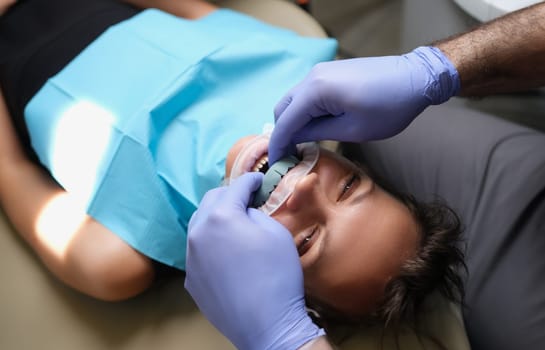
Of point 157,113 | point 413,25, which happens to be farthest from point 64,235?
point 413,25

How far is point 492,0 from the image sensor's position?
125 centimetres

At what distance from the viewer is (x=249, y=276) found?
0.89 meters

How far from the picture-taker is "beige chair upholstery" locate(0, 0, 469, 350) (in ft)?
3.94

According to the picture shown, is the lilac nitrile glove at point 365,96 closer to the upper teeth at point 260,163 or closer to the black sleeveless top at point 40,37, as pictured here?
the upper teeth at point 260,163

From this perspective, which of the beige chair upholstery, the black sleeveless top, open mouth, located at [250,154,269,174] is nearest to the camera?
open mouth, located at [250,154,269,174]

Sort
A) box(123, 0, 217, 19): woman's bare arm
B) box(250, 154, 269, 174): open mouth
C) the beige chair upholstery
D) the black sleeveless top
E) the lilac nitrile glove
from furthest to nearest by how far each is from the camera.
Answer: box(123, 0, 217, 19): woman's bare arm, the black sleeveless top, the beige chair upholstery, box(250, 154, 269, 174): open mouth, the lilac nitrile glove

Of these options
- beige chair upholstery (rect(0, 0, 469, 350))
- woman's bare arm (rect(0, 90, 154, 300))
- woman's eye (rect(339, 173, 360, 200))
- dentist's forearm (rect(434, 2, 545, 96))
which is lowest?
beige chair upholstery (rect(0, 0, 469, 350))

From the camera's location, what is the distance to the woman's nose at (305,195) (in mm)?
938

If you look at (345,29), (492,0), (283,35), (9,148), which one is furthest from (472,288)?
(345,29)

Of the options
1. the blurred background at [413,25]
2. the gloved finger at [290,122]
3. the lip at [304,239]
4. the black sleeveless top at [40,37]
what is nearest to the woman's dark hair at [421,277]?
the lip at [304,239]

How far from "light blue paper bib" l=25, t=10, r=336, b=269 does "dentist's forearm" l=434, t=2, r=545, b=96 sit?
1.37 feet

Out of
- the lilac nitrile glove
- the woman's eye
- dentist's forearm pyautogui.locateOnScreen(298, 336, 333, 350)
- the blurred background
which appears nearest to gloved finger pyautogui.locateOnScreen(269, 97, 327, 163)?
the lilac nitrile glove

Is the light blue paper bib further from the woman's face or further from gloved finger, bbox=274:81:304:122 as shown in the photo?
the woman's face

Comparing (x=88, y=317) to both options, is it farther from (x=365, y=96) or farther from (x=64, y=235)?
(x=365, y=96)
